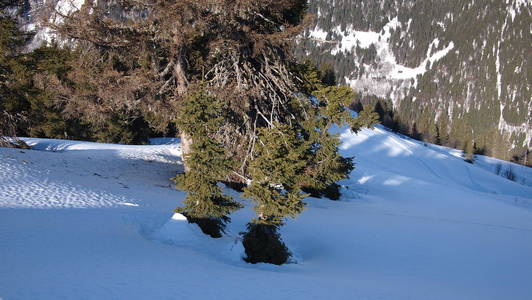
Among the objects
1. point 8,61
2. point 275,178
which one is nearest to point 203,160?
point 275,178

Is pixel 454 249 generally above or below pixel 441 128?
below

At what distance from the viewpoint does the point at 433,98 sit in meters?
184

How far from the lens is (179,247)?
8.73 m

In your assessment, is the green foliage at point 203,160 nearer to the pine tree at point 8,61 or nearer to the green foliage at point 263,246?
the green foliage at point 263,246

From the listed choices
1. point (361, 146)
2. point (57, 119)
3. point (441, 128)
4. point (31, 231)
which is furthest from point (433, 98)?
point (31, 231)

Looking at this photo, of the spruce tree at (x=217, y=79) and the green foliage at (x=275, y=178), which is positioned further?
the spruce tree at (x=217, y=79)

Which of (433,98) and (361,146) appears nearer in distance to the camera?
(361,146)

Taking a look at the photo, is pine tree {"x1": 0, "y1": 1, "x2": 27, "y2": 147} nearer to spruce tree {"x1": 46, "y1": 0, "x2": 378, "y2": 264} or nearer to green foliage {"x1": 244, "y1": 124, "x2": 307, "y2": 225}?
spruce tree {"x1": 46, "y1": 0, "x2": 378, "y2": 264}

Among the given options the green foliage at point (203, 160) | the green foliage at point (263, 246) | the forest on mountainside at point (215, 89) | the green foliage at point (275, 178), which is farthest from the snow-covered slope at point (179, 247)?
the green foliage at point (275, 178)

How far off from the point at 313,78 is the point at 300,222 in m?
5.98

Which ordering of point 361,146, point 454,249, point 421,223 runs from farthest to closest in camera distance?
1. point 361,146
2. point 421,223
3. point 454,249

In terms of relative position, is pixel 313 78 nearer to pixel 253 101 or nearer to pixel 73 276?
pixel 253 101

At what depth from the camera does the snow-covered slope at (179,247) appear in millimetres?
6113

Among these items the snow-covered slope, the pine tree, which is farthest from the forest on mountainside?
the pine tree
